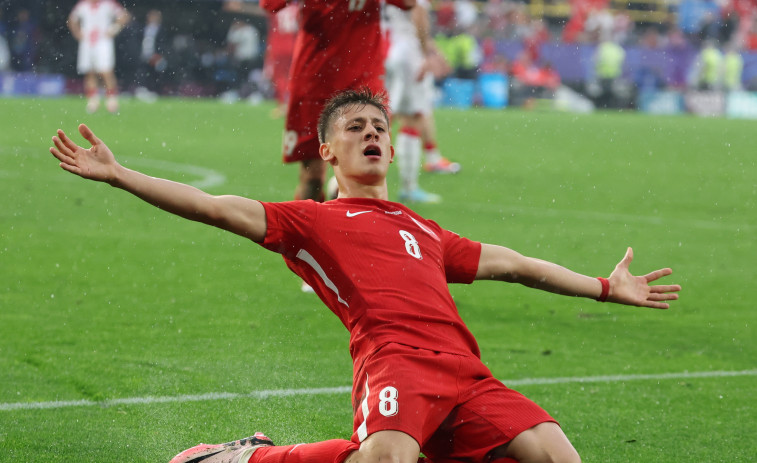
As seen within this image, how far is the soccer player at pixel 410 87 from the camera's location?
1037 cm

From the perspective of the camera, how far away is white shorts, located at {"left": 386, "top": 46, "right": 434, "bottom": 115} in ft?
36.4

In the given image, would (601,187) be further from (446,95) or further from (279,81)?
(446,95)

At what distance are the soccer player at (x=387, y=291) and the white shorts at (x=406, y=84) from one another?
291 inches

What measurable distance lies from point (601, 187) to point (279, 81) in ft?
48.2

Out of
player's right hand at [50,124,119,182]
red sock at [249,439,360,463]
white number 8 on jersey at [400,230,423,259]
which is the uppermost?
player's right hand at [50,124,119,182]

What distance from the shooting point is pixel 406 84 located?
11445 mm

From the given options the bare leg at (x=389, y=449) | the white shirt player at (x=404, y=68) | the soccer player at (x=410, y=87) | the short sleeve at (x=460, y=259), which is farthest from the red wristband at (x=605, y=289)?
the white shirt player at (x=404, y=68)

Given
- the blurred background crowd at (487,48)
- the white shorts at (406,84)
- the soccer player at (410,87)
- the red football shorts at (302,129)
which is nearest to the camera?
the red football shorts at (302,129)

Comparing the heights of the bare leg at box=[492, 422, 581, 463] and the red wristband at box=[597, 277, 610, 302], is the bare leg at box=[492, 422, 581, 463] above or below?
below

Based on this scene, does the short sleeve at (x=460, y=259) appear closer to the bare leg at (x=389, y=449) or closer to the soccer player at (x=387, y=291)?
the soccer player at (x=387, y=291)

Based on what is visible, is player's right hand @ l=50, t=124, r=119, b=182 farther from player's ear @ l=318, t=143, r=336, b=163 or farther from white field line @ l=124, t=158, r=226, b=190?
white field line @ l=124, t=158, r=226, b=190

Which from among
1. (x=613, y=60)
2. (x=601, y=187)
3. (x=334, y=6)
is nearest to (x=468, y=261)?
(x=334, y=6)

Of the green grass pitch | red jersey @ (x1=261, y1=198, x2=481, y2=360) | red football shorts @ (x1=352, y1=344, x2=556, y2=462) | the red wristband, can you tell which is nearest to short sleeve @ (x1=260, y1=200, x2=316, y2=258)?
red jersey @ (x1=261, y1=198, x2=481, y2=360)

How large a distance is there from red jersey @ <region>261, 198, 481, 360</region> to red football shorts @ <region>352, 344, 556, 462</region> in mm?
67
